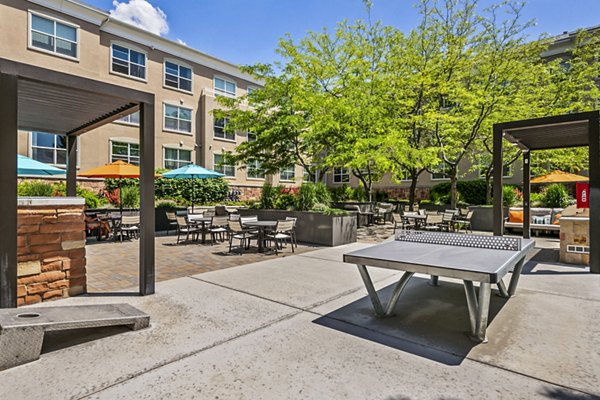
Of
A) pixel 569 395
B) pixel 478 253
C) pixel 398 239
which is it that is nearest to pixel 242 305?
pixel 398 239

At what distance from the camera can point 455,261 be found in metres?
3.99

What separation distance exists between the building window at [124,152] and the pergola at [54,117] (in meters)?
15.4

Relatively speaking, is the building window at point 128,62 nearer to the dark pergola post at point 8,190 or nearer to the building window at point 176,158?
the building window at point 176,158

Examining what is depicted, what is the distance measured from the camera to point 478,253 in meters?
4.62

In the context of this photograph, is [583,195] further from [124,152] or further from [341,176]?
[341,176]

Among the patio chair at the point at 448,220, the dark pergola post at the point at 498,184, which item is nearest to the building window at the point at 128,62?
the patio chair at the point at 448,220

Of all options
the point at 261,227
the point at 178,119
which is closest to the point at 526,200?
the point at 261,227

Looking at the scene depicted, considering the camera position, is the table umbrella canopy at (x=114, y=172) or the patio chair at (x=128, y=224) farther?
the table umbrella canopy at (x=114, y=172)

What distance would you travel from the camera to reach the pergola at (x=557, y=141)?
7.47m

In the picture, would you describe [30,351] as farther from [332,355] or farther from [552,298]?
[552,298]

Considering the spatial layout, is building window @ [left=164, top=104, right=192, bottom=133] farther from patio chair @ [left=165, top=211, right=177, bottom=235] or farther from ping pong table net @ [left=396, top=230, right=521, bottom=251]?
ping pong table net @ [left=396, top=230, right=521, bottom=251]

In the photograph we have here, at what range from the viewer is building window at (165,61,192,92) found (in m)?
24.9

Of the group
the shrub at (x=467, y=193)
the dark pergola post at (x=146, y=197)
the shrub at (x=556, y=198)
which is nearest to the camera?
the dark pergola post at (x=146, y=197)

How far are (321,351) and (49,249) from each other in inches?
174
